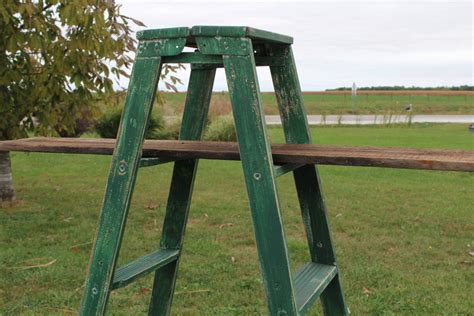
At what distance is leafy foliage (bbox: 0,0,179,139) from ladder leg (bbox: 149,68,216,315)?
271 cm

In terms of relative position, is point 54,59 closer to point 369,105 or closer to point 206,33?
point 206,33

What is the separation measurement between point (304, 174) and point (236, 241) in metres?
2.71

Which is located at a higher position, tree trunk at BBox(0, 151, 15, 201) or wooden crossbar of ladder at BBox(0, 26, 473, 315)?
wooden crossbar of ladder at BBox(0, 26, 473, 315)

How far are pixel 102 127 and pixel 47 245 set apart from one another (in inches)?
422

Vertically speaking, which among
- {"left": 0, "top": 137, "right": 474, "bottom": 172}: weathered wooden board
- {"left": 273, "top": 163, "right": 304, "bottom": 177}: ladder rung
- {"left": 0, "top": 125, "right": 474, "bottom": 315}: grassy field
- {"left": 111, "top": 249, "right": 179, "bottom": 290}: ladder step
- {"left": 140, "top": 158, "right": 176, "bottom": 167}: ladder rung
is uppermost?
{"left": 0, "top": 137, "right": 474, "bottom": 172}: weathered wooden board

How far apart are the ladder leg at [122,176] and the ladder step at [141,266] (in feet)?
0.40

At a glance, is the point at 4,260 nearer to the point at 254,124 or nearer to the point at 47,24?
the point at 47,24

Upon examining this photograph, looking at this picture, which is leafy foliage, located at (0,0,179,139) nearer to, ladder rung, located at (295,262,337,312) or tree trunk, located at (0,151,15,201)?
tree trunk, located at (0,151,15,201)

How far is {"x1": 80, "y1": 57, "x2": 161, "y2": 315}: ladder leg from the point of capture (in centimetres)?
220

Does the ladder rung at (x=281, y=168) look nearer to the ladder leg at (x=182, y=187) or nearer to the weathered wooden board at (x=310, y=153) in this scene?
the weathered wooden board at (x=310, y=153)

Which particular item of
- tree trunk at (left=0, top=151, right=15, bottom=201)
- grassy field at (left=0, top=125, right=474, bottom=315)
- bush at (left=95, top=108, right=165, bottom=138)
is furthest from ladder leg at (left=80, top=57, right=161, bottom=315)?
bush at (left=95, top=108, right=165, bottom=138)

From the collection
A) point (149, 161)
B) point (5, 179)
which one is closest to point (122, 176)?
point (149, 161)

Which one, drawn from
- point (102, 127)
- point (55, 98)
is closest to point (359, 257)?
point (55, 98)

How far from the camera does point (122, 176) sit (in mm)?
2209
